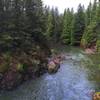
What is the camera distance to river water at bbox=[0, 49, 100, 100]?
85.9ft

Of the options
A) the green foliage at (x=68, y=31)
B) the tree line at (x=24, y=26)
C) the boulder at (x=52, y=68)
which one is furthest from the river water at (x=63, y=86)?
the green foliage at (x=68, y=31)

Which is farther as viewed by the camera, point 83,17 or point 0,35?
point 83,17

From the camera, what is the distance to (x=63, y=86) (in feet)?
98.2

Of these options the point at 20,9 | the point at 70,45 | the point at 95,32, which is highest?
the point at 20,9

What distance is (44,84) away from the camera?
99.6 feet

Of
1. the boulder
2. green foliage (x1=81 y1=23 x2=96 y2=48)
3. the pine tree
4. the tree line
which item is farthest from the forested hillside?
the pine tree

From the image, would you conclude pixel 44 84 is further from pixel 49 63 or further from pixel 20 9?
pixel 20 9

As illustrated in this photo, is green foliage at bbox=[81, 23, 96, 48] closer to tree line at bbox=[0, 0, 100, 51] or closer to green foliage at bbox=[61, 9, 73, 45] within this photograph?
tree line at bbox=[0, 0, 100, 51]

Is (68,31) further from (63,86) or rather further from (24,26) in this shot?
(63,86)

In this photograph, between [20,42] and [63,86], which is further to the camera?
[20,42]

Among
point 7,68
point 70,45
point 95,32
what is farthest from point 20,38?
point 70,45

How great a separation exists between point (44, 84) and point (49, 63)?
7.92m

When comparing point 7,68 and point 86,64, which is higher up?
point 7,68

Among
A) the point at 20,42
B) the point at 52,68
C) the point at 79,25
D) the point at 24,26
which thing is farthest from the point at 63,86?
the point at 79,25
